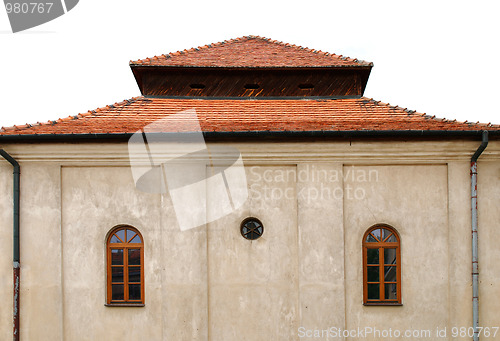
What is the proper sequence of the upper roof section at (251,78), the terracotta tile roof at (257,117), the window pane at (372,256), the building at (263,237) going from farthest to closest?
the upper roof section at (251,78) → the window pane at (372,256) → the terracotta tile roof at (257,117) → the building at (263,237)

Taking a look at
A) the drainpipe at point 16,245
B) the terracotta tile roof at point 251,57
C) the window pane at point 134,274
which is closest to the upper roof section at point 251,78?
the terracotta tile roof at point 251,57

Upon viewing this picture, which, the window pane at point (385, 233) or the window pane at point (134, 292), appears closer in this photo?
the window pane at point (134, 292)

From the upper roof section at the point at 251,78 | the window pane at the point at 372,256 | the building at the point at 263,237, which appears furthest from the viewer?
the upper roof section at the point at 251,78

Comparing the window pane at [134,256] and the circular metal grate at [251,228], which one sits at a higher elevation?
the circular metal grate at [251,228]

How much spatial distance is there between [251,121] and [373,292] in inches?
185

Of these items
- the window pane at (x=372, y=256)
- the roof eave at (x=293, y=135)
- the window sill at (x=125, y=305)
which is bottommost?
the window sill at (x=125, y=305)

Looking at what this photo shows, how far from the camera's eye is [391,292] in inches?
372

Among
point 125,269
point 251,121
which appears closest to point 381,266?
point 251,121

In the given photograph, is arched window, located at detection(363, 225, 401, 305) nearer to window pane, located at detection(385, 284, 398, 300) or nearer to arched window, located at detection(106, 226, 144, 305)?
window pane, located at detection(385, 284, 398, 300)

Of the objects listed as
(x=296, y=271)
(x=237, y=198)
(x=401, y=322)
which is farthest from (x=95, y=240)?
(x=401, y=322)

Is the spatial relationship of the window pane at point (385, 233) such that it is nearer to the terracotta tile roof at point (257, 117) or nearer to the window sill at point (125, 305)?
the terracotta tile roof at point (257, 117)

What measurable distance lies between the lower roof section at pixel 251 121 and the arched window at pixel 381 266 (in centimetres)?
221

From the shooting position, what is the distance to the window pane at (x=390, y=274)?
31.1ft

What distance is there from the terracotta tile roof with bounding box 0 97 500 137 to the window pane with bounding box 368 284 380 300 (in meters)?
3.41
